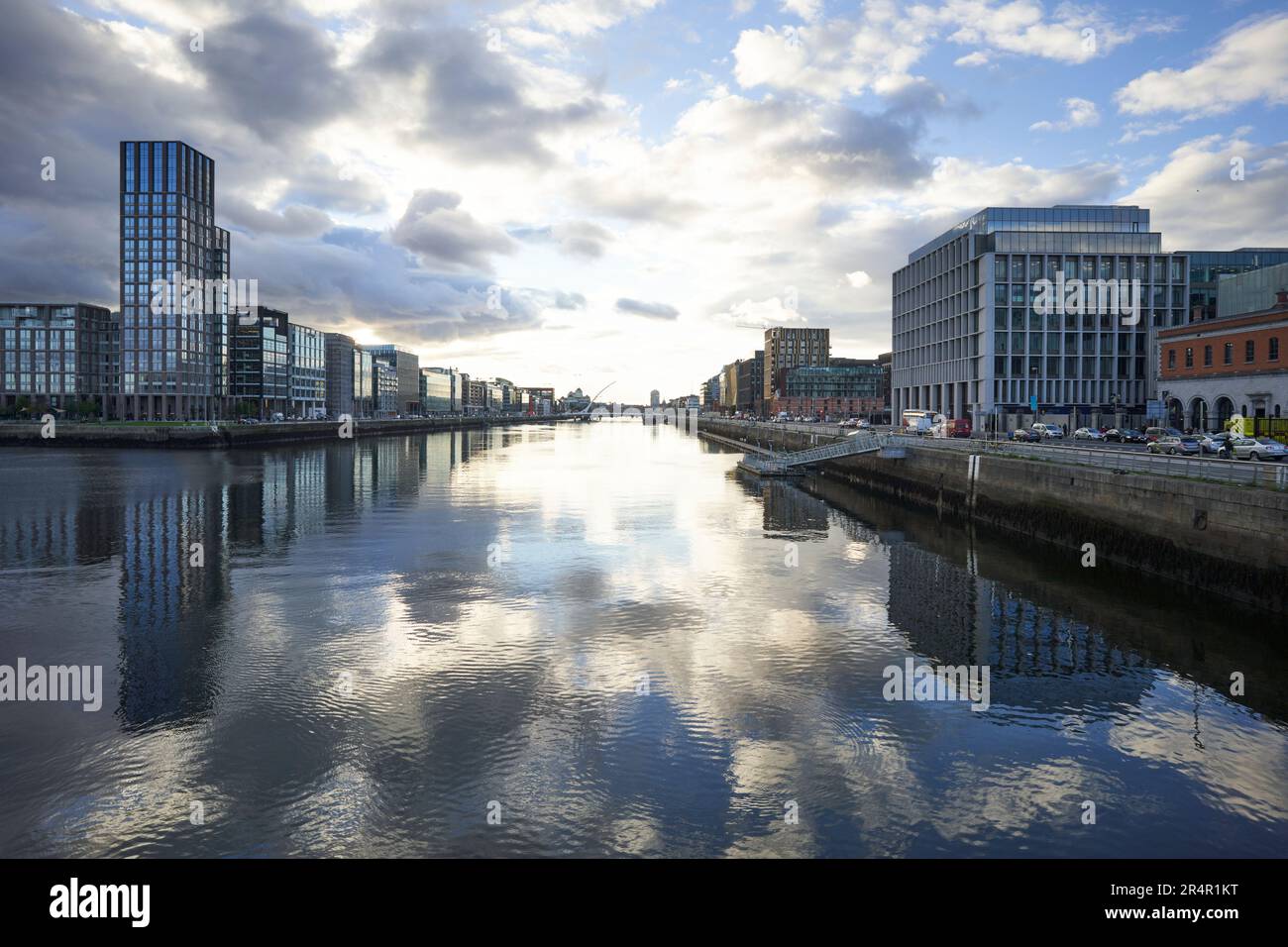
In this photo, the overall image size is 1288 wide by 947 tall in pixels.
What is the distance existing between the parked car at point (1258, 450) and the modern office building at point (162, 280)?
197m

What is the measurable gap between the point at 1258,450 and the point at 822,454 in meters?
45.3

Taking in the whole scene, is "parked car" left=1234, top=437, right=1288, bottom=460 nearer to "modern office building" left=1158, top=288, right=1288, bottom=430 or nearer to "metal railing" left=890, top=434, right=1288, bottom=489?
"metal railing" left=890, top=434, right=1288, bottom=489

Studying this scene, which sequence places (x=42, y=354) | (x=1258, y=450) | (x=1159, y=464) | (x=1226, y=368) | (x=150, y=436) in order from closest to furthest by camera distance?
(x=1159, y=464), (x=1258, y=450), (x=1226, y=368), (x=150, y=436), (x=42, y=354)

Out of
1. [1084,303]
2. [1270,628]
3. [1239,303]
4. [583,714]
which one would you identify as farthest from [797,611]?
[1084,303]

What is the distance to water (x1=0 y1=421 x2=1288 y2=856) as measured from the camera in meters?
14.1

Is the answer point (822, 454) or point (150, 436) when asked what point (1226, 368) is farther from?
point (150, 436)

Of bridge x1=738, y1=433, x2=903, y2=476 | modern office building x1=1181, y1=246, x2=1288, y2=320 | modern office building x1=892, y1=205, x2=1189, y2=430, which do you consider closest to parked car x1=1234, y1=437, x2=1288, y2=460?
bridge x1=738, y1=433, x2=903, y2=476

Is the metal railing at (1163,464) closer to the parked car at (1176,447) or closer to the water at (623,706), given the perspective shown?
the water at (623,706)

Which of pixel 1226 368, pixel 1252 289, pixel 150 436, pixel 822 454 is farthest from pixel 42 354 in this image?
pixel 1252 289

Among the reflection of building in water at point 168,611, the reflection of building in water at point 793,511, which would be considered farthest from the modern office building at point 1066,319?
the reflection of building in water at point 168,611

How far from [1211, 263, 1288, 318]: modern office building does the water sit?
57.6 meters

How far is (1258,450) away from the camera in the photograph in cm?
3991
